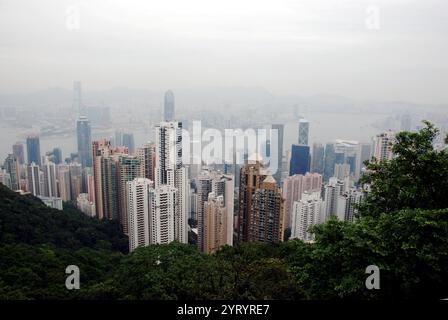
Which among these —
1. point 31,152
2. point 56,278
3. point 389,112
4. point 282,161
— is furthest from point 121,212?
point 389,112

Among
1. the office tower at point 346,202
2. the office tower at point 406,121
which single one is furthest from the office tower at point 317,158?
the office tower at point 406,121

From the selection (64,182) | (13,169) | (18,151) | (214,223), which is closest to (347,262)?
(214,223)

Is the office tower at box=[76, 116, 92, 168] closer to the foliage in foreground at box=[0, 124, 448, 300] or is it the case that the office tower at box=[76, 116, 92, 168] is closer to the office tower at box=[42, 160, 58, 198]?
the office tower at box=[42, 160, 58, 198]

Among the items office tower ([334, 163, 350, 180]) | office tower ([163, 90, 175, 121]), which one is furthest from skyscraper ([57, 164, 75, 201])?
office tower ([334, 163, 350, 180])

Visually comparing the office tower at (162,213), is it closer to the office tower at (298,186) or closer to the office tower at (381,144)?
the office tower at (298,186)

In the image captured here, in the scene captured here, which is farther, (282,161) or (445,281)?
(282,161)

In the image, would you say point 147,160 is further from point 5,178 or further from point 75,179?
point 5,178

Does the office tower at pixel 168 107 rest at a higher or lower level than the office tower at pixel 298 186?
higher

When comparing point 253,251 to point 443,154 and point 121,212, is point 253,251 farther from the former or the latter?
point 121,212
